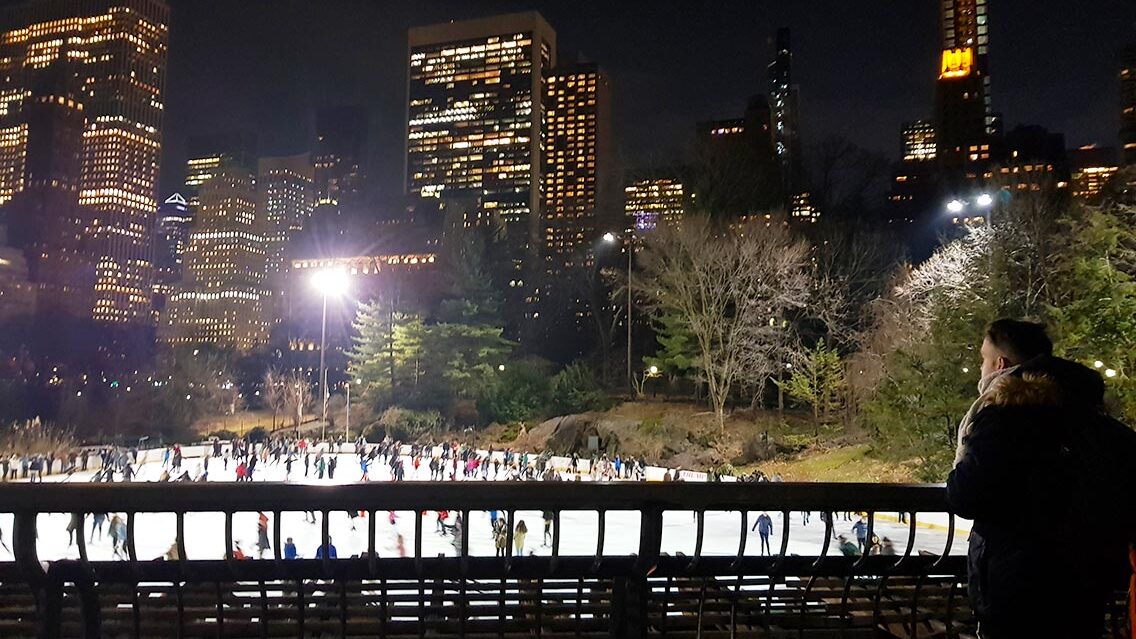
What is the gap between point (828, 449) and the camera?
29.1 meters

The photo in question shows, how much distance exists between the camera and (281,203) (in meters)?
155

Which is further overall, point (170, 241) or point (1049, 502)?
point (170, 241)

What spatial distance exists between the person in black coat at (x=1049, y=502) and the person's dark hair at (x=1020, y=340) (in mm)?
229

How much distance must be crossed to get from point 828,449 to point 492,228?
113ft

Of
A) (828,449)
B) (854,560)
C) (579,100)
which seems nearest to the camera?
(854,560)

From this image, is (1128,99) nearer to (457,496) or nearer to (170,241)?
(457,496)

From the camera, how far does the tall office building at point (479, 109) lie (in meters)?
130

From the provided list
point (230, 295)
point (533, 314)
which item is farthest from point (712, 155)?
point (230, 295)

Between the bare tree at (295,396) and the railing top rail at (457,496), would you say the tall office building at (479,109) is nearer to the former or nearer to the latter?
the bare tree at (295,396)

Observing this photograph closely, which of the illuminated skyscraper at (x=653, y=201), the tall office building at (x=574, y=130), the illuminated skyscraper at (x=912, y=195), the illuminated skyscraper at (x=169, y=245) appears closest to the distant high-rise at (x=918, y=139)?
the illuminated skyscraper at (x=912, y=195)

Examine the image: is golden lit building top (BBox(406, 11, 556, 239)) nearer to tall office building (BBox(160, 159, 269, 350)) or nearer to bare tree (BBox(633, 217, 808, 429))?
tall office building (BBox(160, 159, 269, 350))

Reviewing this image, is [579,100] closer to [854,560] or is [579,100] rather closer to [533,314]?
[533,314]

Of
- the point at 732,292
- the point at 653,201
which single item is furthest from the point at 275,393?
the point at 732,292

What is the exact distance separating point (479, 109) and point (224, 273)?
50.8 meters
